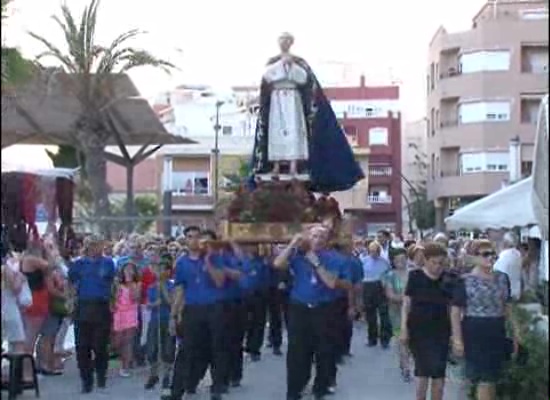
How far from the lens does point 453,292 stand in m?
14.5

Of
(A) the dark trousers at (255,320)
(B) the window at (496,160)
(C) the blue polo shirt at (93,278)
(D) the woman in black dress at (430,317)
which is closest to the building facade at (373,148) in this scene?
(A) the dark trousers at (255,320)

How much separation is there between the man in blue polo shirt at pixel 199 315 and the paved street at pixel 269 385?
2.39 ft

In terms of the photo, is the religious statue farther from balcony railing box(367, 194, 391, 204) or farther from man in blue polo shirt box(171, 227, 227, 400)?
balcony railing box(367, 194, 391, 204)

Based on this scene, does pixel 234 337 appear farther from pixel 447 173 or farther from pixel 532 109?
pixel 447 173

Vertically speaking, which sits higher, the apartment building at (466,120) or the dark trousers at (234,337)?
the apartment building at (466,120)

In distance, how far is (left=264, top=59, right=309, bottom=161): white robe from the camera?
1733 cm

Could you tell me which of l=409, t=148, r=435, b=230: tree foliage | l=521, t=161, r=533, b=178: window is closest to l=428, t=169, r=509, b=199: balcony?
l=409, t=148, r=435, b=230: tree foliage

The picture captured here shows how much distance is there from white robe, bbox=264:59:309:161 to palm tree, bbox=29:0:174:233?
2.60m

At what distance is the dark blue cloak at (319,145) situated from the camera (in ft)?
57.3

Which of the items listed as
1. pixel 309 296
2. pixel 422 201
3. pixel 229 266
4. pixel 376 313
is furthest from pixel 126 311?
pixel 422 201

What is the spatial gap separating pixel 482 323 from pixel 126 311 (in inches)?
244

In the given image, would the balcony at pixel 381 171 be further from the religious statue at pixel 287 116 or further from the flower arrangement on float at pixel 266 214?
the flower arrangement on float at pixel 266 214

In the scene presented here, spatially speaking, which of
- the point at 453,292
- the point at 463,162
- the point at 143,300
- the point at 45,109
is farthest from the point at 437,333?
the point at 463,162

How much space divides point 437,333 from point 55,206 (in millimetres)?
6612
